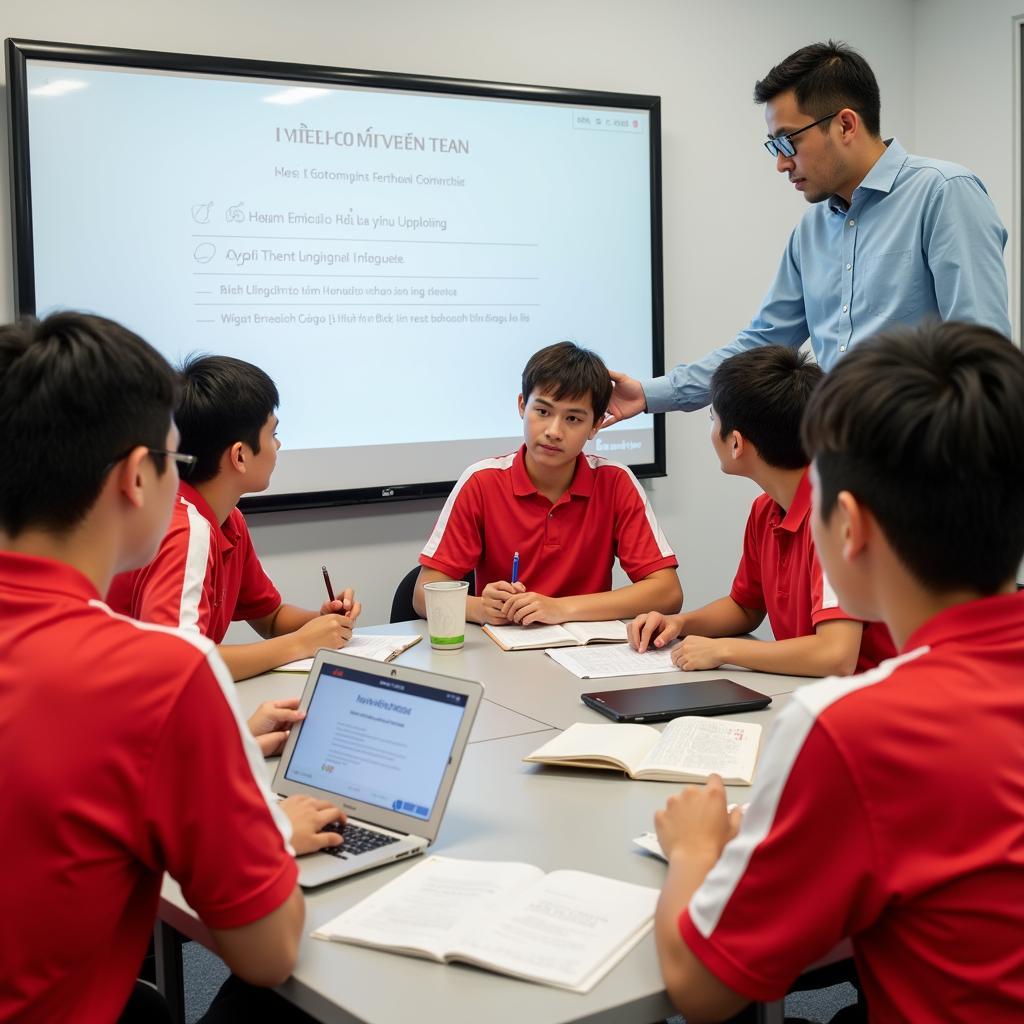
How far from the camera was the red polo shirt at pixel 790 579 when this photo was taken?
206 cm

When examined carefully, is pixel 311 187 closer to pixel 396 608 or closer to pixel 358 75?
pixel 358 75

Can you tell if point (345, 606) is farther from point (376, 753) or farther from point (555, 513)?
point (376, 753)

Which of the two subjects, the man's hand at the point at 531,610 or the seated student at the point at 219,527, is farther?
the man's hand at the point at 531,610

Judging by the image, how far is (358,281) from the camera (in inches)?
136

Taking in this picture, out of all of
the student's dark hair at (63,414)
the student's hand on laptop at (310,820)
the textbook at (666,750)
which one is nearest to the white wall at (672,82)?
the textbook at (666,750)

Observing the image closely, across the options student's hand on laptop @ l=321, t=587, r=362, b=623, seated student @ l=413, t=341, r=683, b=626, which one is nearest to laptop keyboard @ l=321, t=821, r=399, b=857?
student's hand on laptop @ l=321, t=587, r=362, b=623

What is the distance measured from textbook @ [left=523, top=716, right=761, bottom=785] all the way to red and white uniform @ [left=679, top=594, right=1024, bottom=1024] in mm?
515

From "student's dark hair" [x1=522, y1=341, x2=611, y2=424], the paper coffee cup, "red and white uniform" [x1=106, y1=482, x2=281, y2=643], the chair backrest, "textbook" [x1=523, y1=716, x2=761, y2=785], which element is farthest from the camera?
the chair backrest

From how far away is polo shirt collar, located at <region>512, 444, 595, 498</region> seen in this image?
2.75 meters

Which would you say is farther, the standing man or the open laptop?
the standing man

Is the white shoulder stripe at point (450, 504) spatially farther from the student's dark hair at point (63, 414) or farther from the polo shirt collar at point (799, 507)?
the student's dark hair at point (63, 414)

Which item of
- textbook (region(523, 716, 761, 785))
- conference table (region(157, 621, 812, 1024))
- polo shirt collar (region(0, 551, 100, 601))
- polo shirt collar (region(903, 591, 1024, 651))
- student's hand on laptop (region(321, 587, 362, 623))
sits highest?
polo shirt collar (region(0, 551, 100, 601))

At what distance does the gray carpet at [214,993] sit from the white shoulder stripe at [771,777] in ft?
4.93

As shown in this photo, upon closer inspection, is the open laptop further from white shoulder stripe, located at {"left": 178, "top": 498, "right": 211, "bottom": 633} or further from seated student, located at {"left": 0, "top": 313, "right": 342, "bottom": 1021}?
white shoulder stripe, located at {"left": 178, "top": 498, "right": 211, "bottom": 633}
